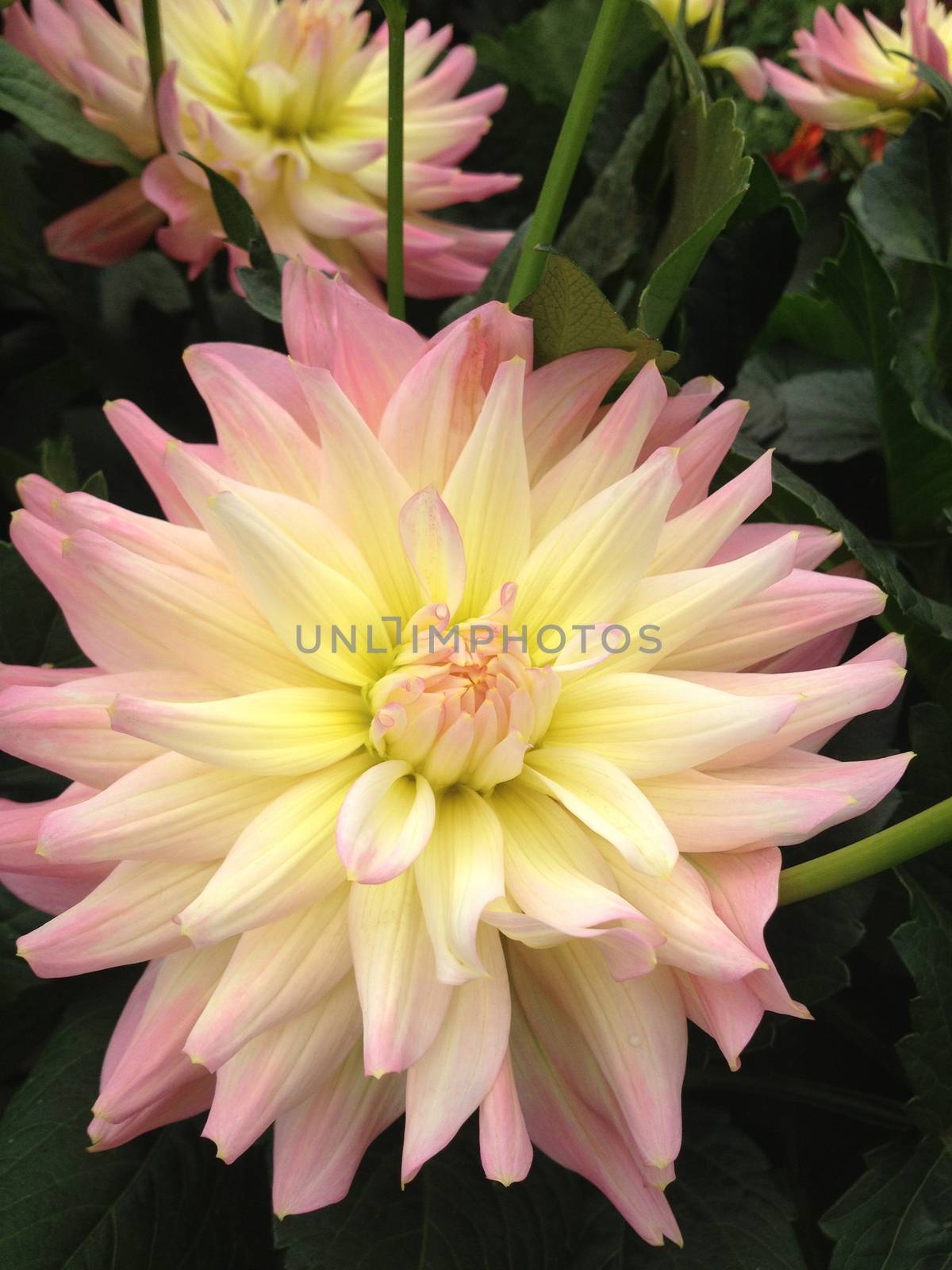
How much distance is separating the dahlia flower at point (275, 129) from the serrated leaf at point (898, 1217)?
51cm

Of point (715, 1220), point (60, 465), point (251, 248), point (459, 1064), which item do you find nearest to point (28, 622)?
point (60, 465)

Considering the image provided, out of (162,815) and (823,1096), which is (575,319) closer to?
(162,815)

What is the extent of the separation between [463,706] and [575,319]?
15 centimetres

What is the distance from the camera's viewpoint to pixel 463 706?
1.33 ft

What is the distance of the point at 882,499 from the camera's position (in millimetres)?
643

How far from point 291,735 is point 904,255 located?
1.41 ft

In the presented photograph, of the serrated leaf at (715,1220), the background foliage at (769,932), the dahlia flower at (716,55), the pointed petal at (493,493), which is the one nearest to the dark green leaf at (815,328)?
the background foliage at (769,932)

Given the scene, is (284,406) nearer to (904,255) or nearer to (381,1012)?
(381,1012)

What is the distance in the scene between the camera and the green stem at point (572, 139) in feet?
1.39

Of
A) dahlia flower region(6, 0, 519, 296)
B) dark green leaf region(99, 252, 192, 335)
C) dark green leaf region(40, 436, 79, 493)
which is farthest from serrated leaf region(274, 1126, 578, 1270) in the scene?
dark green leaf region(99, 252, 192, 335)

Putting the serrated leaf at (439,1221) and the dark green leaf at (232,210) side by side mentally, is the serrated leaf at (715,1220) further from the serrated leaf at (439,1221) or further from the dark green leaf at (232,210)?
the dark green leaf at (232,210)

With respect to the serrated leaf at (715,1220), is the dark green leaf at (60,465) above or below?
above

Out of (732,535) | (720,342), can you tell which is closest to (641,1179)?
(732,535)

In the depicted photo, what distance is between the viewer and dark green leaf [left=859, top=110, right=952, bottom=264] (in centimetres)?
62
